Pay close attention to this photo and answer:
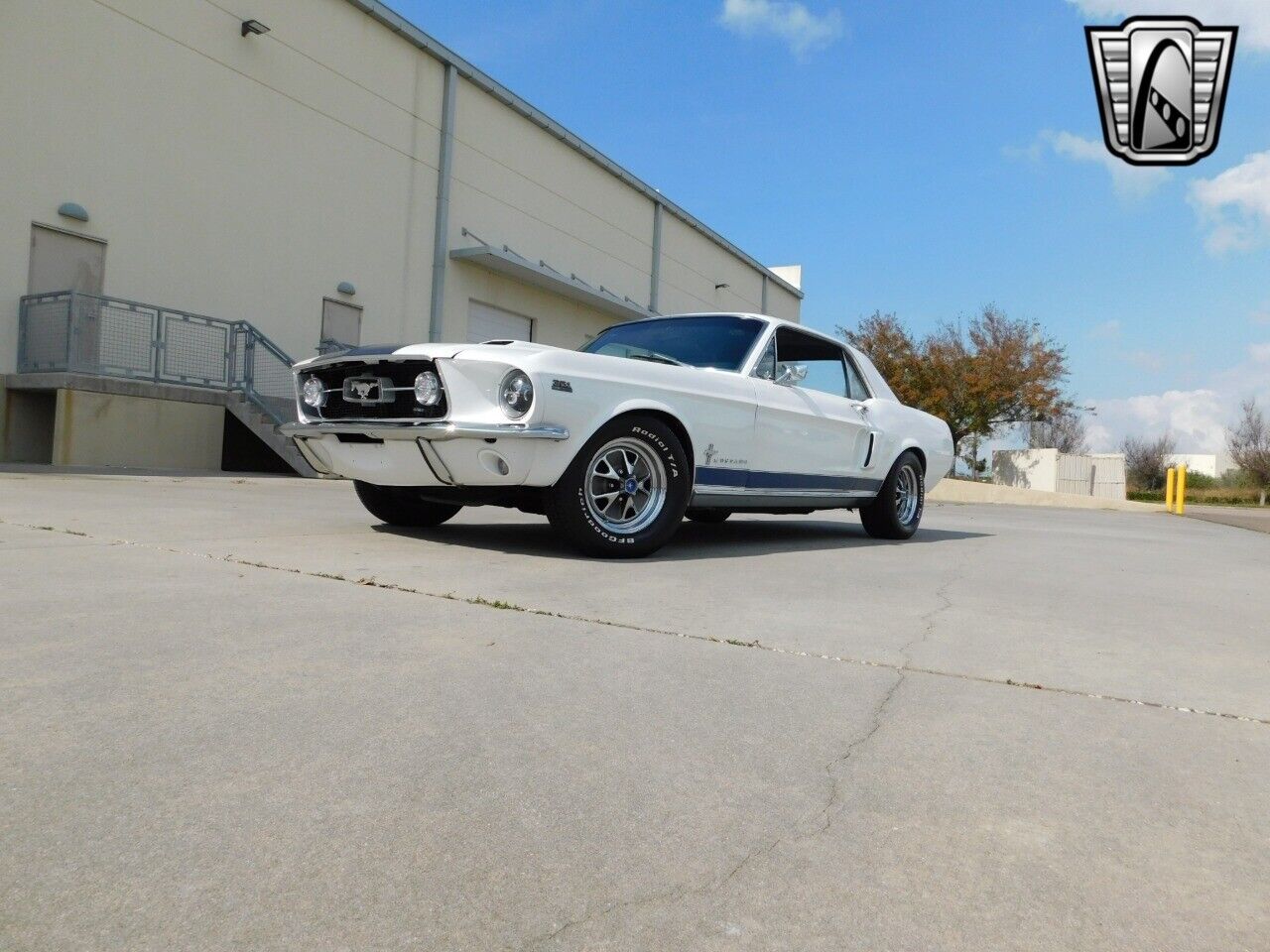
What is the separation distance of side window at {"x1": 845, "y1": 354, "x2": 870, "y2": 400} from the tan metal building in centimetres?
993

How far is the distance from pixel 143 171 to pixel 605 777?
1570 cm

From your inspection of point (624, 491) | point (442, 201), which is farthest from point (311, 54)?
point (624, 491)

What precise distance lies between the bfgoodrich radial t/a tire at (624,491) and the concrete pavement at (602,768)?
0.84 meters

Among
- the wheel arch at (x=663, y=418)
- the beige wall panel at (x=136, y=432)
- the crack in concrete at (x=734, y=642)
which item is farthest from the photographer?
the beige wall panel at (x=136, y=432)

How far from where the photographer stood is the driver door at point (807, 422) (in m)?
5.80

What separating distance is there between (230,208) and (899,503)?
13172 mm

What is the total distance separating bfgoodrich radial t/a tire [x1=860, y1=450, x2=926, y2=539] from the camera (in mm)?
7156

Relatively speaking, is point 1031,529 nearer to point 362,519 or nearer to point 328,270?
point 362,519

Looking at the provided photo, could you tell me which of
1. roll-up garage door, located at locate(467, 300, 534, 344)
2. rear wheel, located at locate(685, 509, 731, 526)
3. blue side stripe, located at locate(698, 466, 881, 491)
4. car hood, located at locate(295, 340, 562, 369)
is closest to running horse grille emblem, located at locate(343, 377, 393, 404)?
car hood, located at locate(295, 340, 562, 369)

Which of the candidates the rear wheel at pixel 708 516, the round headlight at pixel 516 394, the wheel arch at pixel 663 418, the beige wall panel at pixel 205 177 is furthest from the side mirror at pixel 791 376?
the beige wall panel at pixel 205 177

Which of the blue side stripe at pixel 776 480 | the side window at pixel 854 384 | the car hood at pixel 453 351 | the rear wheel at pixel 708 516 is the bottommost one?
the rear wheel at pixel 708 516

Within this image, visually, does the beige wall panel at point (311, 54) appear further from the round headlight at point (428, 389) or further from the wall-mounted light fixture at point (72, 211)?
the round headlight at point (428, 389)

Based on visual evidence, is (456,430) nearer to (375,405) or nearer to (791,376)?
(375,405)

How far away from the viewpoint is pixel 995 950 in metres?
1.27
